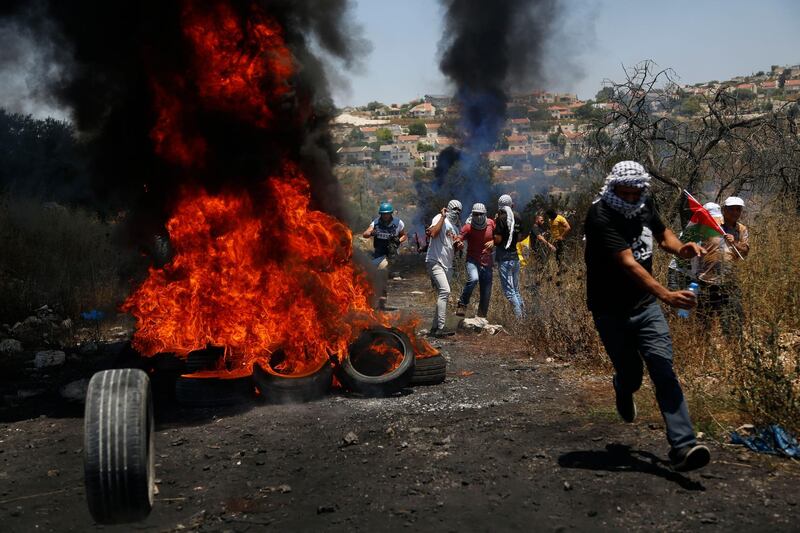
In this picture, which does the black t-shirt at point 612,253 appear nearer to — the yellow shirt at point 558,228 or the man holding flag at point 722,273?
the man holding flag at point 722,273

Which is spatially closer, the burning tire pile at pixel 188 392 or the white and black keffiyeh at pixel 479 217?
the burning tire pile at pixel 188 392

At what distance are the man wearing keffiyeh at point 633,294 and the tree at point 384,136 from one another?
333 ft

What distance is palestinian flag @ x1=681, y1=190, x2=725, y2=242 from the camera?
21.1ft

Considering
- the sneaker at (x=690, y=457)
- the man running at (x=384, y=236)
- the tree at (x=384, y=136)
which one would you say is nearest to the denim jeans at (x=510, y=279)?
the man running at (x=384, y=236)

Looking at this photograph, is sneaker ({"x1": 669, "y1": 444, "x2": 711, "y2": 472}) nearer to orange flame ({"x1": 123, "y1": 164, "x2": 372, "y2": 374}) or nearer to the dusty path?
the dusty path

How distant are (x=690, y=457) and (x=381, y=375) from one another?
13.8ft

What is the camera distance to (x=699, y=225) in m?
8.05

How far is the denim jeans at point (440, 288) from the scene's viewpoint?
1162cm

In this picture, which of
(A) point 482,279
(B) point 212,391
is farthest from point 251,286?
(A) point 482,279

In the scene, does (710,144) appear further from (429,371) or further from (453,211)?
(429,371)

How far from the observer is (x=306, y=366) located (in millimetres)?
8297

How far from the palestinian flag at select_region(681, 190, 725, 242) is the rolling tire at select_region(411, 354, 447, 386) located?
310 cm

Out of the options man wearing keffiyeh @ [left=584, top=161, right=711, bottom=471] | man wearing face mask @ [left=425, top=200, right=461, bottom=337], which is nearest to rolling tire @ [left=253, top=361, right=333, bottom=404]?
man wearing keffiyeh @ [left=584, top=161, right=711, bottom=471]

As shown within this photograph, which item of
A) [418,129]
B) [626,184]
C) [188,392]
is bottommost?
[188,392]
